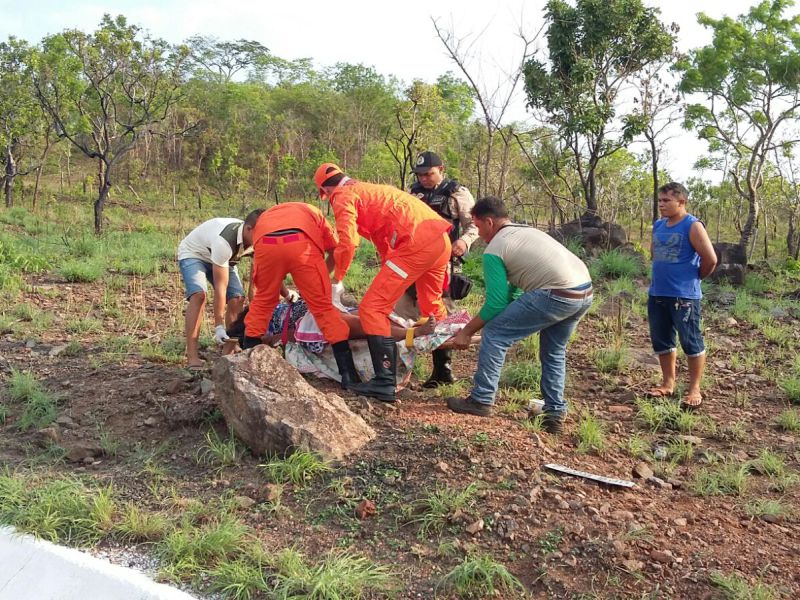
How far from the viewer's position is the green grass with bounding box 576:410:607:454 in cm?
380

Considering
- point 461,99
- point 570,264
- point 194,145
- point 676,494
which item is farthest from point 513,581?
point 194,145

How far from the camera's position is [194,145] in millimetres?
26984

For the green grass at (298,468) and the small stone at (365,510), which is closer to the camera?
the small stone at (365,510)

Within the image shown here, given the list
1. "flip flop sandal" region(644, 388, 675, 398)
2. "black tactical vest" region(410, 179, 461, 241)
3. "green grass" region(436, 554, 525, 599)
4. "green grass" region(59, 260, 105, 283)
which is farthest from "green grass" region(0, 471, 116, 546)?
"green grass" region(59, 260, 105, 283)

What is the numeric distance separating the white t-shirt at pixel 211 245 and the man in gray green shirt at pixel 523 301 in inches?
72.5

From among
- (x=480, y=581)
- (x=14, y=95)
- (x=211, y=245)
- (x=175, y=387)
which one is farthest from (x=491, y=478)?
(x=14, y=95)

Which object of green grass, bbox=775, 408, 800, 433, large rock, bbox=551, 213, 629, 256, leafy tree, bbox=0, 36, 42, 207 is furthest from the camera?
leafy tree, bbox=0, 36, 42, 207

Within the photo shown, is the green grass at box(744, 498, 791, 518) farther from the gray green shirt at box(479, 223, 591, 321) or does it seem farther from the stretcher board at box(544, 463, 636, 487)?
the gray green shirt at box(479, 223, 591, 321)

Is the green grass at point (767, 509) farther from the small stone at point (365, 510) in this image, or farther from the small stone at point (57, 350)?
the small stone at point (57, 350)

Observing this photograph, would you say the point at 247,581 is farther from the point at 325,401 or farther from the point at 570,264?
the point at 570,264

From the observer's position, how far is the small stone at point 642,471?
3.52m

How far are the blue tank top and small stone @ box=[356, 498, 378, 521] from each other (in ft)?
8.64

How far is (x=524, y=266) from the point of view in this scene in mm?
3885

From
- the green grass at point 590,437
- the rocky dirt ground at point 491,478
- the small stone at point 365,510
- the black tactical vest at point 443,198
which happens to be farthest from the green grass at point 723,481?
the black tactical vest at point 443,198
